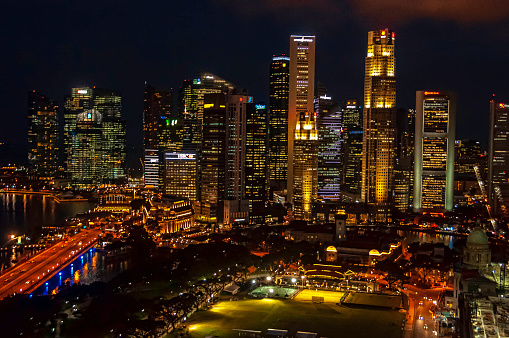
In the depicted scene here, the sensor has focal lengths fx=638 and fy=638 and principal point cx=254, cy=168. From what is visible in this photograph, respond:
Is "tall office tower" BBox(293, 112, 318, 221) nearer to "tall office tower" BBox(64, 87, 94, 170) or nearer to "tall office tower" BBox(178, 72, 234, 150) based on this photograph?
"tall office tower" BBox(178, 72, 234, 150)

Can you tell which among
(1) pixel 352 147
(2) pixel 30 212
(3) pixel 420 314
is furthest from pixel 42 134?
(3) pixel 420 314

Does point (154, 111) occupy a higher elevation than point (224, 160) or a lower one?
higher

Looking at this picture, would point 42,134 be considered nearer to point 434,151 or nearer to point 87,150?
point 87,150

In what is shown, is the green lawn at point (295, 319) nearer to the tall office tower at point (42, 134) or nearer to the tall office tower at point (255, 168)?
the tall office tower at point (255, 168)

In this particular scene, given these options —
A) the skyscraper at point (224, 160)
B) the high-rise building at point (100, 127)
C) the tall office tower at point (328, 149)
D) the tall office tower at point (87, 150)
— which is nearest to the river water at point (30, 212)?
the tall office tower at point (87, 150)

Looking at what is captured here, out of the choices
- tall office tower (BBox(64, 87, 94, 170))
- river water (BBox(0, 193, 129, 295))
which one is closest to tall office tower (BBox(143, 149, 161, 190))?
river water (BBox(0, 193, 129, 295))

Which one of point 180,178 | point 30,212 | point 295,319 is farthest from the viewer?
point 180,178
